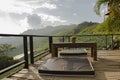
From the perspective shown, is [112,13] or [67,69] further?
[112,13]

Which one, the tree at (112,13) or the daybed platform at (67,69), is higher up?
the tree at (112,13)

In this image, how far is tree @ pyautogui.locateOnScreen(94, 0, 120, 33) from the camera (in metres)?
6.82

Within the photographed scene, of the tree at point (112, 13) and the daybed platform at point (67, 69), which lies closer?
the daybed platform at point (67, 69)

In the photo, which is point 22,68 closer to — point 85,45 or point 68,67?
point 68,67

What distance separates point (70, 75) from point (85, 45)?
2.13m

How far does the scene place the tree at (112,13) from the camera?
6816mm

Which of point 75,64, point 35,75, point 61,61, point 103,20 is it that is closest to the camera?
point 35,75

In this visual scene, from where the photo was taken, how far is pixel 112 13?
6.92m

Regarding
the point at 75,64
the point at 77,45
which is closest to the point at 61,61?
the point at 75,64

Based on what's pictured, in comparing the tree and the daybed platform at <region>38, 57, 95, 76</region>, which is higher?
the tree

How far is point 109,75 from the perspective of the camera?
157 inches

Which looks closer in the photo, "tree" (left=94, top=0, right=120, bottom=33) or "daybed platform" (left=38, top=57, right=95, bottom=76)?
"daybed platform" (left=38, top=57, right=95, bottom=76)

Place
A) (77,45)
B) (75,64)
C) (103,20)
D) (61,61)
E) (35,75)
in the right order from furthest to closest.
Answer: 1. (103,20)
2. (77,45)
3. (61,61)
4. (75,64)
5. (35,75)

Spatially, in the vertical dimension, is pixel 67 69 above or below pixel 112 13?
below
